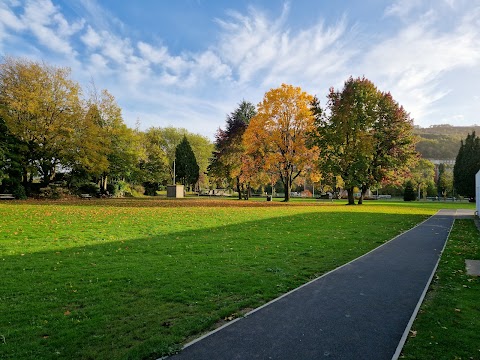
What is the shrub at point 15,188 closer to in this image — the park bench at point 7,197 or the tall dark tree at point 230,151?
the park bench at point 7,197

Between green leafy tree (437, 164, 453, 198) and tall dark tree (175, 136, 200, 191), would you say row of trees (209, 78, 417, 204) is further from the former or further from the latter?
green leafy tree (437, 164, 453, 198)

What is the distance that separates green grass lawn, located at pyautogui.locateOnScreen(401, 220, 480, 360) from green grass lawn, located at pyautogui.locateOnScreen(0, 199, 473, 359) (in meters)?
2.23

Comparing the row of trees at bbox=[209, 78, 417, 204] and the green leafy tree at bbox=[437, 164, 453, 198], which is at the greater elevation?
the row of trees at bbox=[209, 78, 417, 204]

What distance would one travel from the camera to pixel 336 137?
1314 inches

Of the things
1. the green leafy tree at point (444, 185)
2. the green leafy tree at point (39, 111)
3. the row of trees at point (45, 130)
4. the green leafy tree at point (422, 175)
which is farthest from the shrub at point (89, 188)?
the green leafy tree at point (444, 185)

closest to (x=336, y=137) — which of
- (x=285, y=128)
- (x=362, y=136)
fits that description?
(x=362, y=136)

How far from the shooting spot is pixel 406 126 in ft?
122

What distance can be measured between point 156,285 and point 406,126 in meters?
38.9

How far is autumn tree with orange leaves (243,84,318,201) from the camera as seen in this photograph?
1398 inches

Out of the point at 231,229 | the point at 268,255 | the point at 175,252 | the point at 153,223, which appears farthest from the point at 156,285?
the point at 153,223

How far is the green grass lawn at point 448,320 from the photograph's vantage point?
3.71 m

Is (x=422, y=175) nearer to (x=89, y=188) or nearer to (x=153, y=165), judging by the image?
(x=153, y=165)

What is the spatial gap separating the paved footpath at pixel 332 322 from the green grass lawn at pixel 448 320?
163 mm

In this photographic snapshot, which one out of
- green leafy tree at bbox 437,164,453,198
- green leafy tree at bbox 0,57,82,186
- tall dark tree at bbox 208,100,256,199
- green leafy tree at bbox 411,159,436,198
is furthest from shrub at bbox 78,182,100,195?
green leafy tree at bbox 437,164,453,198
